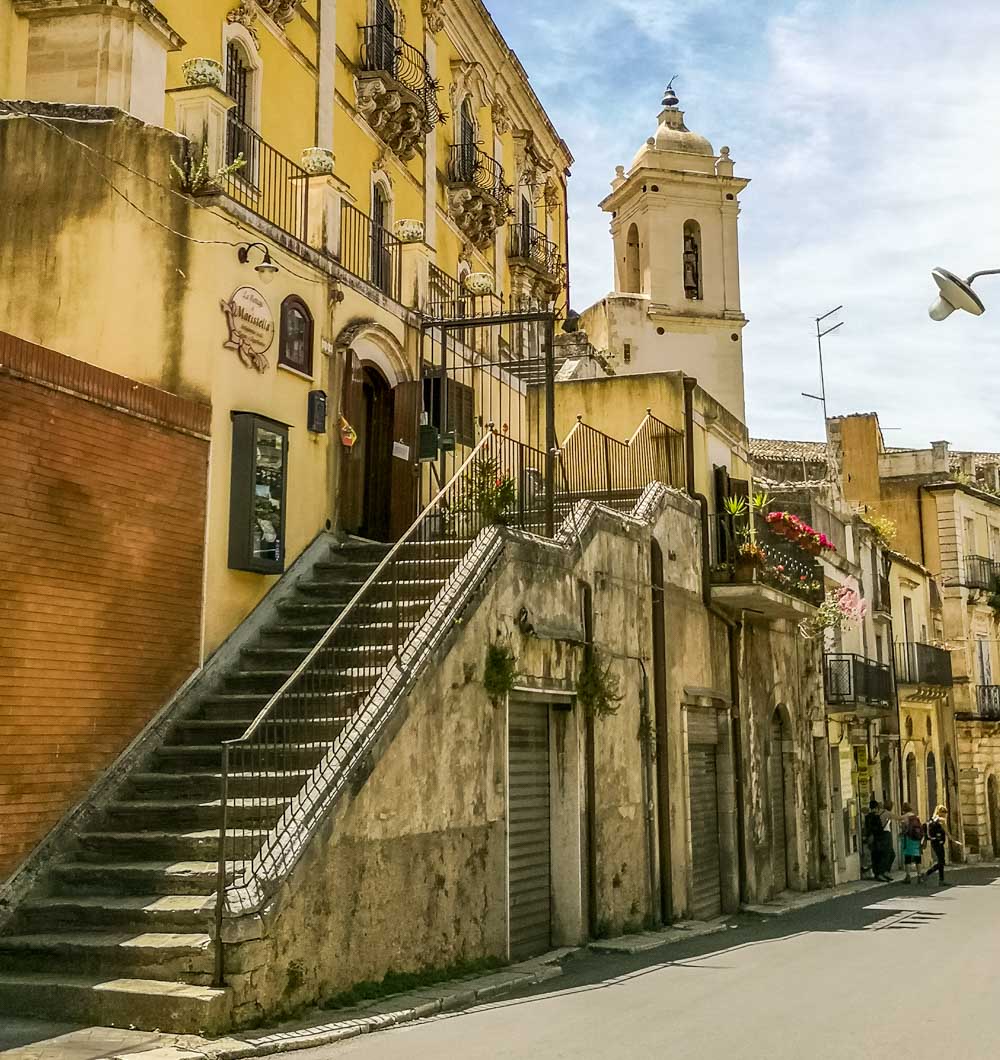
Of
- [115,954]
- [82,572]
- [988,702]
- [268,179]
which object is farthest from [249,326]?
[988,702]

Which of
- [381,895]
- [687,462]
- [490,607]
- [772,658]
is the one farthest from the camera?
[772,658]

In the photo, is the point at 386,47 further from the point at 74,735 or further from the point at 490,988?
the point at 490,988

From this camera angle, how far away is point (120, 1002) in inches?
314

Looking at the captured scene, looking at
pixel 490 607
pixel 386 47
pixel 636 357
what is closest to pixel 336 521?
pixel 490 607

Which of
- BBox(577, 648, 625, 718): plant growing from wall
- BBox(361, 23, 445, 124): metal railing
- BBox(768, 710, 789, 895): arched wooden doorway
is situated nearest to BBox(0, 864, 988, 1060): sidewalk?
BBox(577, 648, 625, 718): plant growing from wall

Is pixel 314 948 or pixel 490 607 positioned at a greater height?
pixel 490 607

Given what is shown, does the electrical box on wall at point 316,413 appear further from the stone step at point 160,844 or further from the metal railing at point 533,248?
the metal railing at point 533,248

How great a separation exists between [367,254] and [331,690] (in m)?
8.97

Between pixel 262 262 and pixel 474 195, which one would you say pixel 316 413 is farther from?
pixel 474 195

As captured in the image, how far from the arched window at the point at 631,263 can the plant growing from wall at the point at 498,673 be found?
30.6 metres

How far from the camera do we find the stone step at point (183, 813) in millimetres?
9484

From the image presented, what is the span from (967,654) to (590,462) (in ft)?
99.8

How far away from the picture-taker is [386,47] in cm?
2153

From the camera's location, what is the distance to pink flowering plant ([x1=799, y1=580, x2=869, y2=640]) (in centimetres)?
2484
